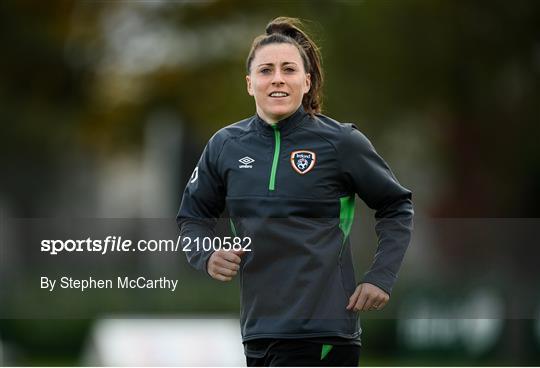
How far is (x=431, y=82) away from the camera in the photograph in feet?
54.5

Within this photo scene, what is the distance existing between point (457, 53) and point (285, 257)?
11.6 m

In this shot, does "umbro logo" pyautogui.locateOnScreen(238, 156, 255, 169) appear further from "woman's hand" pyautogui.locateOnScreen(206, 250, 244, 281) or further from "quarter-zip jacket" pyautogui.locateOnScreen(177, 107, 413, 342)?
"woman's hand" pyautogui.locateOnScreen(206, 250, 244, 281)

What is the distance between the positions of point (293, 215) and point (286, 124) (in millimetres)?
422


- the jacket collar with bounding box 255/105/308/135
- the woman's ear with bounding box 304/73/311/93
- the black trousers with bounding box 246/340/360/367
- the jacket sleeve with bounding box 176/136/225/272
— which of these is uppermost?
the woman's ear with bounding box 304/73/311/93

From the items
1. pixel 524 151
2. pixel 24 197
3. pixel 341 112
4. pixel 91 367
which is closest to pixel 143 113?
pixel 24 197

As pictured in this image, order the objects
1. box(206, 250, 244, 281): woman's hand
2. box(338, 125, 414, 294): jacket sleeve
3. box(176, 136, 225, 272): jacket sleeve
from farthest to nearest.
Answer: box(176, 136, 225, 272): jacket sleeve → box(338, 125, 414, 294): jacket sleeve → box(206, 250, 244, 281): woman's hand

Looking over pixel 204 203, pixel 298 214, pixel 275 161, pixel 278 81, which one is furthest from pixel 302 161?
pixel 204 203

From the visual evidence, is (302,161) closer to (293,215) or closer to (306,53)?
(293,215)

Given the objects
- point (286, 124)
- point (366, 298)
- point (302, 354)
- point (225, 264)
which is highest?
point (286, 124)

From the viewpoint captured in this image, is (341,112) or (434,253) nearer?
(434,253)

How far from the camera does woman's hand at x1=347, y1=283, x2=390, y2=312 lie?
488 cm

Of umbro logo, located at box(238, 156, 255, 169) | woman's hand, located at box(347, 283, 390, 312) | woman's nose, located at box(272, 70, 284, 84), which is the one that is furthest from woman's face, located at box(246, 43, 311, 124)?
woman's hand, located at box(347, 283, 390, 312)

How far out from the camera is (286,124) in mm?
5031

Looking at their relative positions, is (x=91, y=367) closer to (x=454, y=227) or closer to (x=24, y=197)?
(x=454, y=227)
